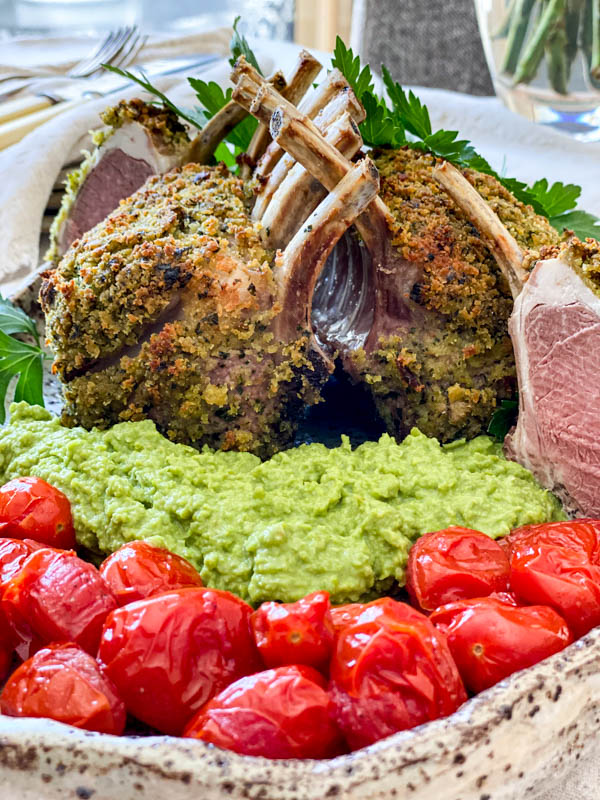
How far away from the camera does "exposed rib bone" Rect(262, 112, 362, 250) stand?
1.97 metres

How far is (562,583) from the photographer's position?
1.44 meters

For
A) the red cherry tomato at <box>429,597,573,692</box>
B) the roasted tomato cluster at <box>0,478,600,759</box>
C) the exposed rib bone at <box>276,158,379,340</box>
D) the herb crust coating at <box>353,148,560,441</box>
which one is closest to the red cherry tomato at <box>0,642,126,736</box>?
the roasted tomato cluster at <box>0,478,600,759</box>

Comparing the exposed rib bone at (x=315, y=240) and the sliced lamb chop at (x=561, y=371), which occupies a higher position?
the exposed rib bone at (x=315, y=240)

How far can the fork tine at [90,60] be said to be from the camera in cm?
439

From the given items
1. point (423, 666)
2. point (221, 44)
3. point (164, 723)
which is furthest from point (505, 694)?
point (221, 44)

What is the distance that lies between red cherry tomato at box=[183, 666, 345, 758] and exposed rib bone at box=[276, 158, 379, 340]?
901mm

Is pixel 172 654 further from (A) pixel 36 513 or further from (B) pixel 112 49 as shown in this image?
(B) pixel 112 49

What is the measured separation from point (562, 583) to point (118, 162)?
1795 millimetres

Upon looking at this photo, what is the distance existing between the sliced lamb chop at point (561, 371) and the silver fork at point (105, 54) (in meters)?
3.21

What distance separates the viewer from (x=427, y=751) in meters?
1.10

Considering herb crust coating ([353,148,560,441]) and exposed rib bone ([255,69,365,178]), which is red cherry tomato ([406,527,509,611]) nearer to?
herb crust coating ([353,148,560,441])

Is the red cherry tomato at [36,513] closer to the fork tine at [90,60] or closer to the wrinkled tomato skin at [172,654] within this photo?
the wrinkled tomato skin at [172,654]

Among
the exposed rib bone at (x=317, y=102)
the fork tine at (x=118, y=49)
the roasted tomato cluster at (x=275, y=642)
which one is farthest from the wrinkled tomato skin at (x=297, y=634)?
the fork tine at (x=118, y=49)

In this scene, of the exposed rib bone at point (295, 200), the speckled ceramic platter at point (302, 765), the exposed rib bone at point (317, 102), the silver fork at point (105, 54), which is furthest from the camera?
the silver fork at point (105, 54)
